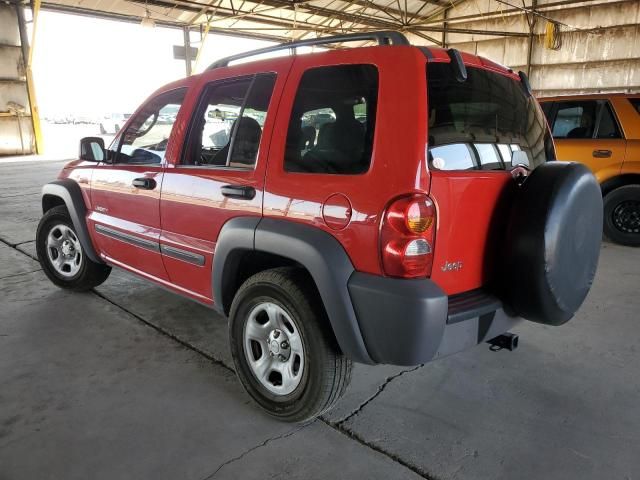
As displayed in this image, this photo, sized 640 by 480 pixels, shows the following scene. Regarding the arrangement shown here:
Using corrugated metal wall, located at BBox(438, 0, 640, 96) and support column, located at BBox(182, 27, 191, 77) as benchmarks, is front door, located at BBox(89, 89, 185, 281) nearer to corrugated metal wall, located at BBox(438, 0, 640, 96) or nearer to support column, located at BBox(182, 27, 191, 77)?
corrugated metal wall, located at BBox(438, 0, 640, 96)

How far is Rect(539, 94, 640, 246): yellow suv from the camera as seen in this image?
5.21 meters

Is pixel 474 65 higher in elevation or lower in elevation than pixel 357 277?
higher

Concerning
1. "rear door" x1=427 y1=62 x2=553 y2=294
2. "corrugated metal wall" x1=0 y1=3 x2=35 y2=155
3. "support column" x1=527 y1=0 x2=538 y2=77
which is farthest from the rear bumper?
"corrugated metal wall" x1=0 y1=3 x2=35 y2=155

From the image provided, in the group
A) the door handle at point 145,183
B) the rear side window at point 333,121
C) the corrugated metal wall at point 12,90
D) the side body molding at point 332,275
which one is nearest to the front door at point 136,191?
the door handle at point 145,183

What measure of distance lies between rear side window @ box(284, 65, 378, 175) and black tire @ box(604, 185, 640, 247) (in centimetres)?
468

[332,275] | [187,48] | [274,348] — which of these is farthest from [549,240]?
[187,48]

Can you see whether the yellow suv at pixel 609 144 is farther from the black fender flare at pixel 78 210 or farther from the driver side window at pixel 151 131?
the black fender flare at pixel 78 210

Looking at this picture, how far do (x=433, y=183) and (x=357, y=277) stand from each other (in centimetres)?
47

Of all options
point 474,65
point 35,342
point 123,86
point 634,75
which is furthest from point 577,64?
point 123,86

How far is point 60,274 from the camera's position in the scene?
394 cm

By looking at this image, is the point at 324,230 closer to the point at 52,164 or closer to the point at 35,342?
the point at 35,342

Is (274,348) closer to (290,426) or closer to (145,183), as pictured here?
(290,426)

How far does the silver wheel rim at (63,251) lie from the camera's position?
12.7ft

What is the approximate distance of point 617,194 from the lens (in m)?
5.43
